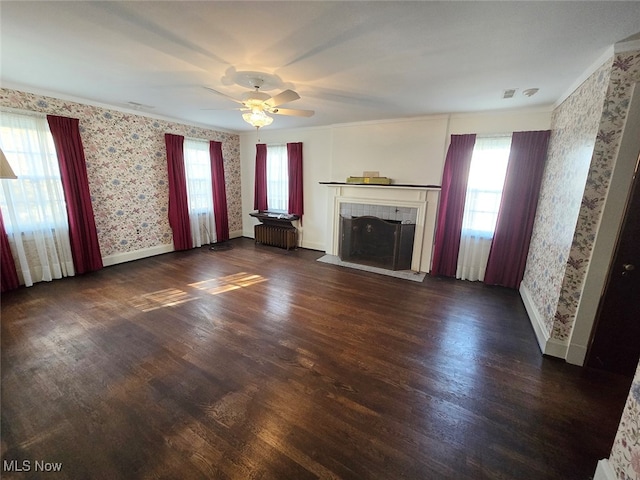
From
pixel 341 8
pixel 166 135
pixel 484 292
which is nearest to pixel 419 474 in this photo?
pixel 341 8

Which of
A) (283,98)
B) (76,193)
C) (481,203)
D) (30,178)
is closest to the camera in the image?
(283,98)

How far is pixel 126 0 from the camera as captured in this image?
57.3 inches

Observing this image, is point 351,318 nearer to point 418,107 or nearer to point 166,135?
point 418,107

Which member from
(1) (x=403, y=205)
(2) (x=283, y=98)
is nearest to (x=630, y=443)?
(2) (x=283, y=98)

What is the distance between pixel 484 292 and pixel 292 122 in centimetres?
414

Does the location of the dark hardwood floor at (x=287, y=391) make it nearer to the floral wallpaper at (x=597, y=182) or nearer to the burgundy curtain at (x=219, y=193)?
the floral wallpaper at (x=597, y=182)

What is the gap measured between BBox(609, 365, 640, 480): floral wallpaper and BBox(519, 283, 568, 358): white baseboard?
1.29 m

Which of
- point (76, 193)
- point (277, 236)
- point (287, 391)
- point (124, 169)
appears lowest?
point (287, 391)

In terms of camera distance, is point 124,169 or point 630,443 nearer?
point 630,443

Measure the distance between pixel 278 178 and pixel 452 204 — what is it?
11.6 feet

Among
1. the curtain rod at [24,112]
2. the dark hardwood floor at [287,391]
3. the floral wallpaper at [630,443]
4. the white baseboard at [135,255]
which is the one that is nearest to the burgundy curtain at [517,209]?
the dark hardwood floor at [287,391]

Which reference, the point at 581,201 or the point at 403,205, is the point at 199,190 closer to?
the point at 403,205

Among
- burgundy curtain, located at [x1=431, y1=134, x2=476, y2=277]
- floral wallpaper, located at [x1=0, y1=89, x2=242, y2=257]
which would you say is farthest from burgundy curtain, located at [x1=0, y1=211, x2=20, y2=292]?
burgundy curtain, located at [x1=431, y1=134, x2=476, y2=277]

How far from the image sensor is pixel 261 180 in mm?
5828
